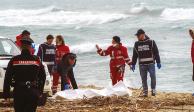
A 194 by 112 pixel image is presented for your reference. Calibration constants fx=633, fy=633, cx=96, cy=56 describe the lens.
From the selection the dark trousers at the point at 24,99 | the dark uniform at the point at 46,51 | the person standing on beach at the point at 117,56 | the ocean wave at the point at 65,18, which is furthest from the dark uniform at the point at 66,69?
the ocean wave at the point at 65,18

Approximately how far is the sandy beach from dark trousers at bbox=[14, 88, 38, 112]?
3512mm

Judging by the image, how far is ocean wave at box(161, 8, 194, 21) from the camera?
58.6 metres

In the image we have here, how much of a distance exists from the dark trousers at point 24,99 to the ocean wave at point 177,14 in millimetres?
48830

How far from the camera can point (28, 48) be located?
9305 mm

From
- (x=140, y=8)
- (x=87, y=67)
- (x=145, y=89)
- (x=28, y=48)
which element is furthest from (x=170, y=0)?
(x=28, y=48)

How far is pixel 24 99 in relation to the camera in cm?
917

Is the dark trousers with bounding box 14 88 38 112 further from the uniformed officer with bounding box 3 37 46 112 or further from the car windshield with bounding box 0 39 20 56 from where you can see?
the car windshield with bounding box 0 39 20 56

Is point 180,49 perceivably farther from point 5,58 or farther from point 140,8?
point 140,8

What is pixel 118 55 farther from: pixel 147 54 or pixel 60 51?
pixel 60 51

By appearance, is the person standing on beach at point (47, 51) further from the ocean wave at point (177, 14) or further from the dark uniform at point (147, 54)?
the ocean wave at point (177, 14)

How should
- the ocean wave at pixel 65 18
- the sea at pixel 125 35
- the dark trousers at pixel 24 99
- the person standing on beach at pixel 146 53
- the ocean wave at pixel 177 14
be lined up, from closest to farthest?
1. the dark trousers at pixel 24 99
2. the person standing on beach at pixel 146 53
3. the sea at pixel 125 35
4. the ocean wave at pixel 177 14
5. the ocean wave at pixel 65 18

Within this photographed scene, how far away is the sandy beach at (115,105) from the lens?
12.8 m

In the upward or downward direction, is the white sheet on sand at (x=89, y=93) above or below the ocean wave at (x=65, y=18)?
below

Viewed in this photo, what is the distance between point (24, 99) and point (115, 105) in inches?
184
